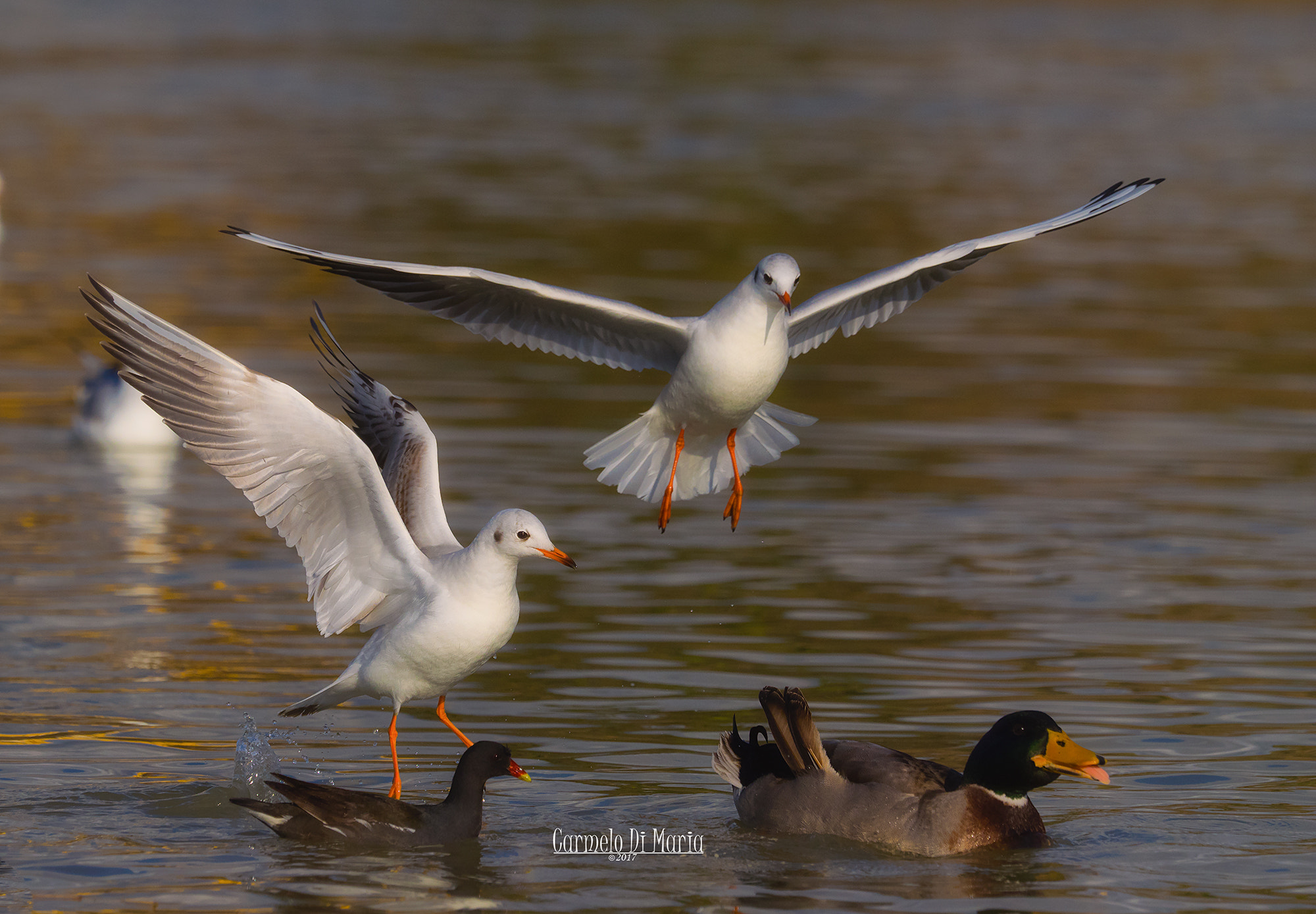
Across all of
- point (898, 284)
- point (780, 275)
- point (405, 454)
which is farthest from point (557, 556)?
point (898, 284)

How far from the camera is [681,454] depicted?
11.4 m

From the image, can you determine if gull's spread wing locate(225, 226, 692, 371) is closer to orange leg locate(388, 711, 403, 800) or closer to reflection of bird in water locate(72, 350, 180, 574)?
orange leg locate(388, 711, 403, 800)

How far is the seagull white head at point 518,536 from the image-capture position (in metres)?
8.80

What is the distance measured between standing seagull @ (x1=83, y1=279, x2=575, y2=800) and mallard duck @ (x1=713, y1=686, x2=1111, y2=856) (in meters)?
1.26

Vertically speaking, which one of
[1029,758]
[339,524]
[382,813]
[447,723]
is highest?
[339,524]

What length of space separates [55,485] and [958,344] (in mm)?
10017

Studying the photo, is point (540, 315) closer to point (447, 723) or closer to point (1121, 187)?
point (447, 723)

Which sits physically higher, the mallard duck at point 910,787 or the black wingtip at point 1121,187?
the black wingtip at point 1121,187

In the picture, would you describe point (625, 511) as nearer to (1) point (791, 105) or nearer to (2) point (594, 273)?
(2) point (594, 273)

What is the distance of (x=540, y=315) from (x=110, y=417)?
272 inches

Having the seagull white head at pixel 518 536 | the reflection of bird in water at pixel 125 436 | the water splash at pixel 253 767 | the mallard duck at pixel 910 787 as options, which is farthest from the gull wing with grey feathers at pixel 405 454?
the reflection of bird in water at pixel 125 436

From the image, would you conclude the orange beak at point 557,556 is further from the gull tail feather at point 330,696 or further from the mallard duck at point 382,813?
the gull tail feather at point 330,696

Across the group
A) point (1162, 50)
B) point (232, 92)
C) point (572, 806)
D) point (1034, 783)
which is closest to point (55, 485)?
point (572, 806)

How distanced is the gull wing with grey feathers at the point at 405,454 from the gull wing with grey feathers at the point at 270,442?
533mm
